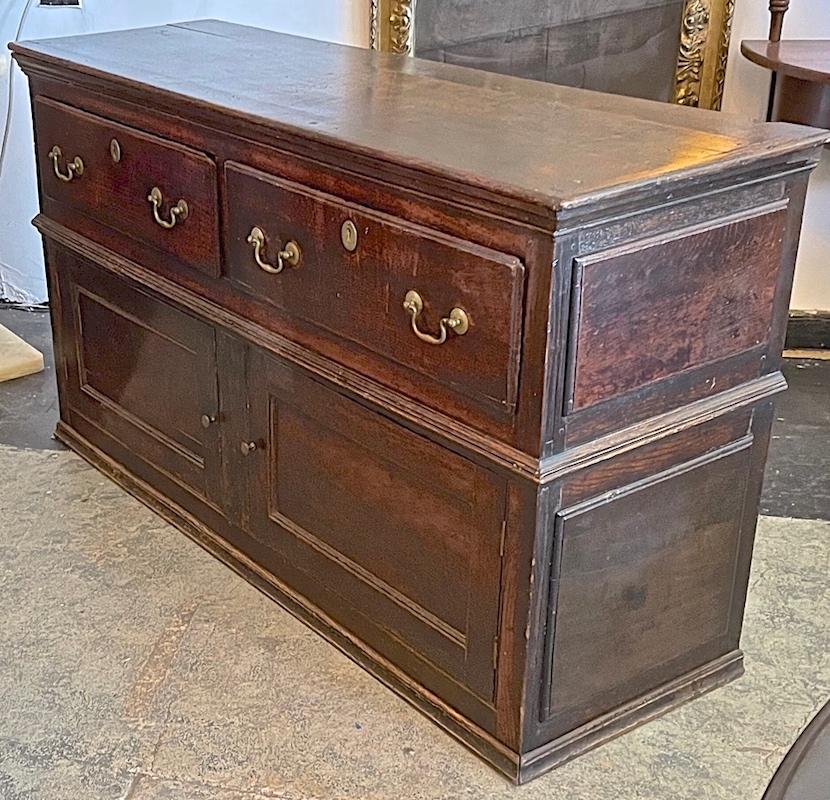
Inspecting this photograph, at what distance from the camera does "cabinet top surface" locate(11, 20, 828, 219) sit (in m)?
1.58

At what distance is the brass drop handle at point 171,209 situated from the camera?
2.12 m

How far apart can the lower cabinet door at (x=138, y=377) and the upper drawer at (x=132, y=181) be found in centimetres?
13

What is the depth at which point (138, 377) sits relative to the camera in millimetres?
2467

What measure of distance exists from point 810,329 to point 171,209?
194 centimetres

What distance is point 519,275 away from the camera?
5.01 feet

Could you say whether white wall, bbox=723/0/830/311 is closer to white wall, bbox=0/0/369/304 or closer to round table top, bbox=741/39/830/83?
round table top, bbox=741/39/830/83

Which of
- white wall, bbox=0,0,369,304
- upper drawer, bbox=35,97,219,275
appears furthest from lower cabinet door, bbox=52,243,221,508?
white wall, bbox=0,0,369,304

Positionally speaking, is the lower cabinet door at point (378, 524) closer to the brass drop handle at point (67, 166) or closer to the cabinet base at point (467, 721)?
the cabinet base at point (467, 721)

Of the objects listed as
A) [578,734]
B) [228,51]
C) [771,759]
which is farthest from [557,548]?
[228,51]

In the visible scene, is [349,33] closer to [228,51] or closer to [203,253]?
[228,51]

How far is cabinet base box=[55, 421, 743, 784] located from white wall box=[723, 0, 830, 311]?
1.56 meters

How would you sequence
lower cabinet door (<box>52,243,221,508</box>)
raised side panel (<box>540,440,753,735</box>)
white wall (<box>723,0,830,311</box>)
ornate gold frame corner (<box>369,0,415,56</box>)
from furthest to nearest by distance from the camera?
ornate gold frame corner (<box>369,0,415,56</box>)
white wall (<box>723,0,830,311</box>)
lower cabinet door (<box>52,243,221,508</box>)
raised side panel (<box>540,440,753,735</box>)

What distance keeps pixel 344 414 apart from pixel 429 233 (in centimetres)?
40

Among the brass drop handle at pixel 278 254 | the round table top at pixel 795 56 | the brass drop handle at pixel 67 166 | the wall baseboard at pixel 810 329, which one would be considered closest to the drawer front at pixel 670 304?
the brass drop handle at pixel 278 254
